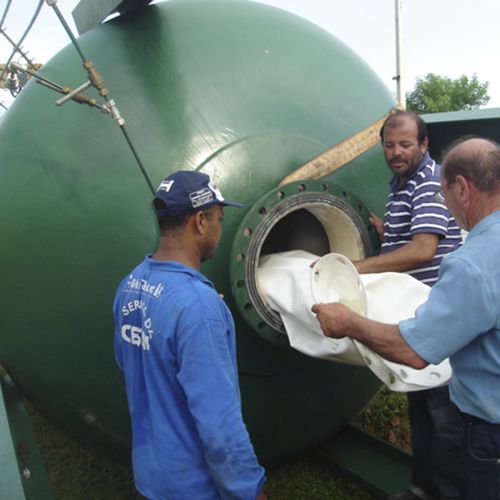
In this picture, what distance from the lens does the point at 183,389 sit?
4.90 ft

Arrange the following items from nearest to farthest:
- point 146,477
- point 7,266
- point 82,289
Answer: point 146,477, point 82,289, point 7,266

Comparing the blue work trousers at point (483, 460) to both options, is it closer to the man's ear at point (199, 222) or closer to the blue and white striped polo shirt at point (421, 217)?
the blue and white striped polo shirt at point (421, 217)

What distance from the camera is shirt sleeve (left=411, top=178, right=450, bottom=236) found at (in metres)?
2.21

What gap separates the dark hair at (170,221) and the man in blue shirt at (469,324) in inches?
24.1

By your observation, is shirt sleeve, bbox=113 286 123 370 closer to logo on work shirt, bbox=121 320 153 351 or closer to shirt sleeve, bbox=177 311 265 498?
logo on work shirt, bbox=121 320 153 351

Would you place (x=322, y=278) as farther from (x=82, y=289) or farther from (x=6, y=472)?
(x=6, y=472)

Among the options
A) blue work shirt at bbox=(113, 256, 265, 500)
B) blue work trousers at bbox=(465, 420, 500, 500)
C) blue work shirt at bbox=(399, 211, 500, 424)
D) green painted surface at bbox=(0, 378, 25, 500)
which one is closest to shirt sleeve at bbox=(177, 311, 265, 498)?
blue work shirt at bbox=(113, 256, 265, 500)

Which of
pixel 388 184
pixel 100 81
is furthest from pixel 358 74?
pixel 100 81

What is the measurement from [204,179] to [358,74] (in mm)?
1391

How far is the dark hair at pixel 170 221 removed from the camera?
1.58 meters

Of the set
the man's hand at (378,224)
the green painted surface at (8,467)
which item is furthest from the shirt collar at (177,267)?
the green painted surface at (8,467)

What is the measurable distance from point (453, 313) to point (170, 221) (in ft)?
2.83

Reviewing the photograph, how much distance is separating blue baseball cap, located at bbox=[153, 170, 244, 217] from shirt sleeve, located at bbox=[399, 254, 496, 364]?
2.34ft

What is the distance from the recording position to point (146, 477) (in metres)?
1.64
